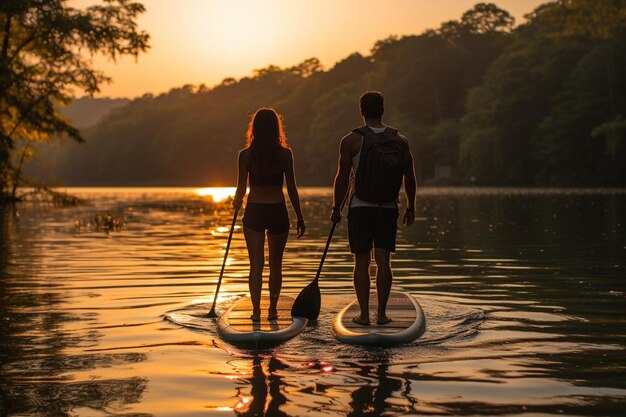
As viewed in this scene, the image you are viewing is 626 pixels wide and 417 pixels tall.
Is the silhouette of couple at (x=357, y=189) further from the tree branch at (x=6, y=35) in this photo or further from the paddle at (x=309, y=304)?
the tree branch at (x=6, y=35)

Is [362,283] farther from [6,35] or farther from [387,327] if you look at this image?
[6,35]

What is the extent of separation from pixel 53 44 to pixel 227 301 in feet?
94.0

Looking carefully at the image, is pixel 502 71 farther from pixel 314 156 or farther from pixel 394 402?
pixel 394 402

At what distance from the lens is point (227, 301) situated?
12.1 metres

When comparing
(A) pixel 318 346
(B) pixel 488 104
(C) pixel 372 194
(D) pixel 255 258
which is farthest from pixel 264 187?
(B) pixel 488 104

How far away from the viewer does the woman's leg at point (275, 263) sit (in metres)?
9.93

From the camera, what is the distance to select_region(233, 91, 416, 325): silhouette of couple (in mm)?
9406

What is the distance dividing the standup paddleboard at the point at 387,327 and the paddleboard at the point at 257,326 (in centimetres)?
46

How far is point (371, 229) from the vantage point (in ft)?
30.9

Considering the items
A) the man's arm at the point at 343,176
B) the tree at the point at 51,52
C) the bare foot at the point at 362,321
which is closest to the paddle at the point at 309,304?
the man's arm at the point at 343,176

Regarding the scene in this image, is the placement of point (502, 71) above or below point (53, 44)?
above

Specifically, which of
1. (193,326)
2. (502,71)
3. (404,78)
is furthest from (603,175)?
(193,326)

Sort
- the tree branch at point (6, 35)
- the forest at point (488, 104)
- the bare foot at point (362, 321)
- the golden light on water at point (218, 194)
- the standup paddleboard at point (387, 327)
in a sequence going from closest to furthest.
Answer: the standup paddleboard at point (387, 327)
the bare foot at point (362, 321)
the tree branch at point (6, 35)
the golden light on water at point (218, 194)
the forest at point (488, 104)

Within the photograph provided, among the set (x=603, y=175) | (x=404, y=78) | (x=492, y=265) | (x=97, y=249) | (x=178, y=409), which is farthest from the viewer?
(x=404, y=78)
